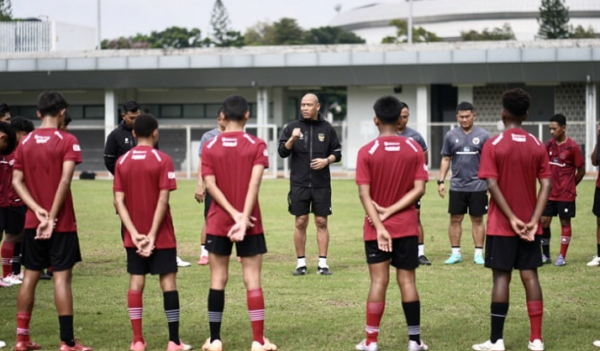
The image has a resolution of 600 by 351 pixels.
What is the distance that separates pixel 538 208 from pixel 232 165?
2729mm

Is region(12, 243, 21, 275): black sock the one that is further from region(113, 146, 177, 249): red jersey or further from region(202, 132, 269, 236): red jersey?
region(202, 132, 269, 236): red jersey

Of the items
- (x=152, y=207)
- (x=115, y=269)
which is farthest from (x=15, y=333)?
(x=115, y=269)

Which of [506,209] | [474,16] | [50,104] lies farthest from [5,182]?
[474,16]

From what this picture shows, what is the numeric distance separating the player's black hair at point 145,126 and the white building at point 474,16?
105630 millimetres

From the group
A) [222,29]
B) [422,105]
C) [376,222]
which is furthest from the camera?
[222,29]

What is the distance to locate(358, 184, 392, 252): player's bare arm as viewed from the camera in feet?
25.0

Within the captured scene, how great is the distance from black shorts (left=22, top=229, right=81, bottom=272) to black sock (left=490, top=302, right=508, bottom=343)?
12.4 feet

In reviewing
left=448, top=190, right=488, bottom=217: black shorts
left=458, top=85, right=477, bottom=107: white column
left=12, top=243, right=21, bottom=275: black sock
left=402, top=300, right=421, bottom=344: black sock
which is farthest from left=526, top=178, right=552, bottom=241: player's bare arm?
left=458, top=85, right=477, bottom=107: white column

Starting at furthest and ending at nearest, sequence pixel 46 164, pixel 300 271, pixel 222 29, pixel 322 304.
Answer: pixel 222 29 → pixel 300 271 → pixel 322 304 → pixel 46 164

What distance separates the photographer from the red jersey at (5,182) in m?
11.0

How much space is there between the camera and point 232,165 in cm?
777

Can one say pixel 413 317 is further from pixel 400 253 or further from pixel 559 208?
pixel 559 208

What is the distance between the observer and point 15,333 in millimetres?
8688

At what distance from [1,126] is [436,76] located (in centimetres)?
3674
